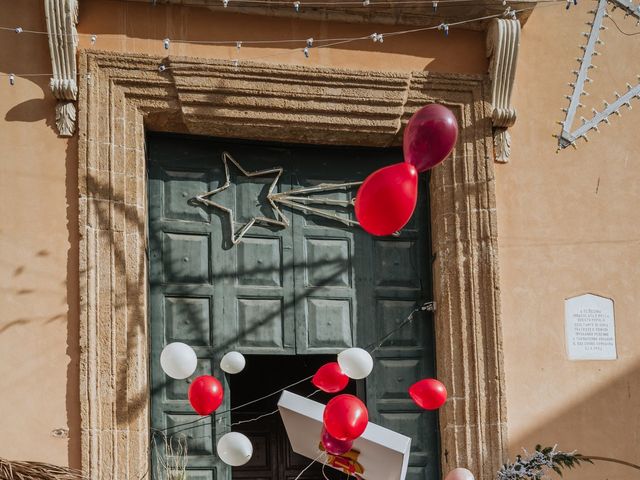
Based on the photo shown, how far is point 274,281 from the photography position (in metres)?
5.79

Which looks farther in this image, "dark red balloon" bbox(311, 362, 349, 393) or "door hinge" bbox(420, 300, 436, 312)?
"door hinge" bbox(420, 300, 436, 312)

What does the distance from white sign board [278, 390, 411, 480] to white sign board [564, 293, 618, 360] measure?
1324 mm

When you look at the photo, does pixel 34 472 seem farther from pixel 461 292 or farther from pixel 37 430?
pixel 461 292

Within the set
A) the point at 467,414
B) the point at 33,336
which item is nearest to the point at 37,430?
the point at 33,336

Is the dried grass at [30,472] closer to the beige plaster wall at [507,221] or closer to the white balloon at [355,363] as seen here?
the beige plaster wall at [507,221]

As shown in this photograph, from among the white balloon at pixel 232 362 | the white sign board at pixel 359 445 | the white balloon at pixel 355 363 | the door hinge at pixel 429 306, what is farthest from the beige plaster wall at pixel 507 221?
the white balloon at pixel 355 363

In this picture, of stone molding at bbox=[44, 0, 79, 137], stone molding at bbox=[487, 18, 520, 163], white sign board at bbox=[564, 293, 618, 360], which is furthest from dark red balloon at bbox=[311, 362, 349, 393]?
stone molding at bbox=[44, 0, 79, 137]

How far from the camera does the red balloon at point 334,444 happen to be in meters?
4.95

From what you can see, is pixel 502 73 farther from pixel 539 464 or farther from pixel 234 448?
pixel 234 448

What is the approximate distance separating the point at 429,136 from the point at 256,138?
5.26ft

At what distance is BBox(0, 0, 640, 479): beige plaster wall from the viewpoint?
5.23 m

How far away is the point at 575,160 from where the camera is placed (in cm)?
612

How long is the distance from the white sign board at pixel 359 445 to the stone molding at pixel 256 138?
0.70 meters

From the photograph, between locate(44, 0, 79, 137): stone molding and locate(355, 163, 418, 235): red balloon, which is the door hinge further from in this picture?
locate(44, 0, 79, 137): stone molding
